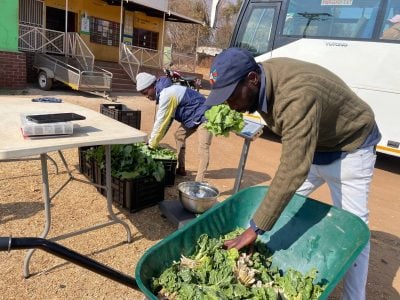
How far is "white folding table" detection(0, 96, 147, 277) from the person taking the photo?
2127mm

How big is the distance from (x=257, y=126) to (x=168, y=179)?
1.57 m

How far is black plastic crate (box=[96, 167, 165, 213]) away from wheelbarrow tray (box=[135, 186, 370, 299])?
1.67 meters

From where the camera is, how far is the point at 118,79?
1520cm

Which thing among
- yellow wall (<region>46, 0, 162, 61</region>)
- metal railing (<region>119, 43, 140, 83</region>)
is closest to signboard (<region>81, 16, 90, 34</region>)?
yellow wall (<region>46, 0, 162, 61</region>)

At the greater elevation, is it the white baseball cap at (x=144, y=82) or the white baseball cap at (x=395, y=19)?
the white baseball cap at (x=395, y=19)

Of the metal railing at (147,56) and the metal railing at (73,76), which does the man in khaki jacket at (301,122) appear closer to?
the metal railing at (73,76)

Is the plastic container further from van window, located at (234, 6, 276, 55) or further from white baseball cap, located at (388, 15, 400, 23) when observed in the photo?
van window, located at (234, 6, 276, 55)

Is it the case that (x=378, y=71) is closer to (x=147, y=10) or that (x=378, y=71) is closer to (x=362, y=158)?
(x=362, y=158)

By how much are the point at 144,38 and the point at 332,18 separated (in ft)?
46.1

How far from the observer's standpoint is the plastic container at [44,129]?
2305 mm

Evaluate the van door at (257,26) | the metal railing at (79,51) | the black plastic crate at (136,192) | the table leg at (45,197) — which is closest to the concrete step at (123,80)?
the metal railing at (79,51)

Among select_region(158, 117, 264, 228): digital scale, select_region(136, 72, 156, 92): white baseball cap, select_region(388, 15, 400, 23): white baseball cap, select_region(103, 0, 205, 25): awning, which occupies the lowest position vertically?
select_region(158, 117, 264, 228): digital scale

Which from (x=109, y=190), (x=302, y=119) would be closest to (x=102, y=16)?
A: (x=109, y=190)

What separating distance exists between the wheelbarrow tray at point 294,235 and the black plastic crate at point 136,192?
1671 mm
